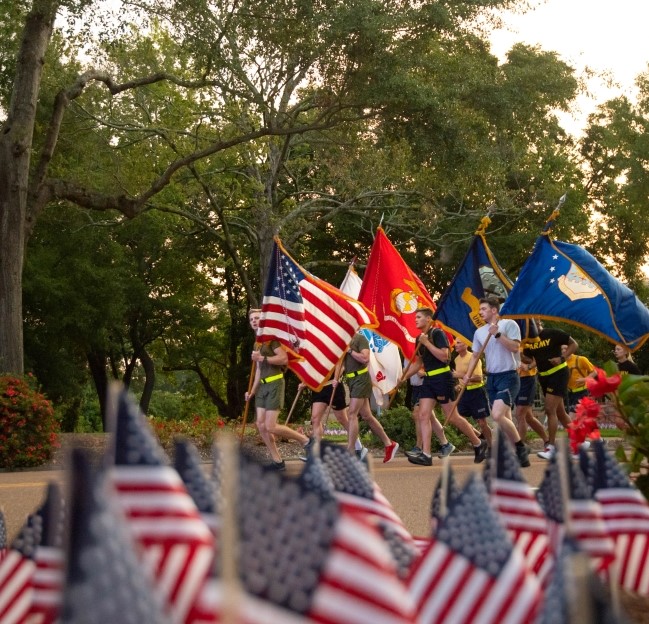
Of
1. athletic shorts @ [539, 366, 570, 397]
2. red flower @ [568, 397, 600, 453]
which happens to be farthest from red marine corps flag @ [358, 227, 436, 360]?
red flower @ [568, 397, 600, 453]

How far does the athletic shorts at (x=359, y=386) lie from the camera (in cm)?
1634

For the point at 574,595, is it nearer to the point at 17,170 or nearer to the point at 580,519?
the point at 580,519

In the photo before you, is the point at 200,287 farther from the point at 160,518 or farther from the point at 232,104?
the point at 160,518

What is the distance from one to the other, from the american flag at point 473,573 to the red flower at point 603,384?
368cm

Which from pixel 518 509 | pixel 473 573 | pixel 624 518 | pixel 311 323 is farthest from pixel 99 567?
pixel 311 323

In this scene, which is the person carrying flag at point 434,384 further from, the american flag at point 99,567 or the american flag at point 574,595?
the american flag at point 99,567

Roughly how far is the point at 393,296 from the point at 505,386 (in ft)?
18.3

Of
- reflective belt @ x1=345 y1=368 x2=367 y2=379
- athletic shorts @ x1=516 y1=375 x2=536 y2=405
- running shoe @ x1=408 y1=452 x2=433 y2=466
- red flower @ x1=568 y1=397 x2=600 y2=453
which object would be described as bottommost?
running shoe @ x1=408 y1=452 x2=433 y2=466

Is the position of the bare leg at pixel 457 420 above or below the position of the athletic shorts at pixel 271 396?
below

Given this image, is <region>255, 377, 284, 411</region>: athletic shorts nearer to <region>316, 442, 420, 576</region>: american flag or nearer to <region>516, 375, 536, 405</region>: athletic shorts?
<region>516, 375, 536, 405</region>: athletic shorts

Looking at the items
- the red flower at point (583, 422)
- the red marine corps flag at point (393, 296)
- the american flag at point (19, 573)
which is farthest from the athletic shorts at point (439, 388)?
the american flag at point (19, 573)

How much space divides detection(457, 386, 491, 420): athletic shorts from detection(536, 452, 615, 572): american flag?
1413 cm

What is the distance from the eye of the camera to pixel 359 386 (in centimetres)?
1642

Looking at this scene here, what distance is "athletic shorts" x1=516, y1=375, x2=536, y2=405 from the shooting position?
16.1 meters
